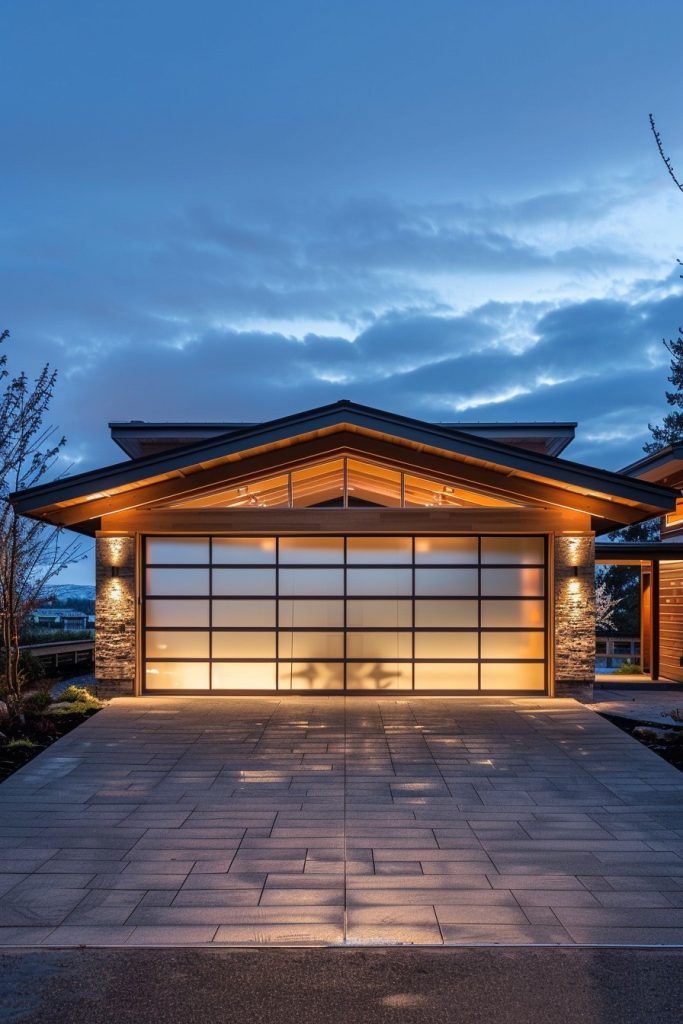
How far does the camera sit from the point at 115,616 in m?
13.8

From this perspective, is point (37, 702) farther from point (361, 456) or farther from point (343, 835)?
point (343, 835)

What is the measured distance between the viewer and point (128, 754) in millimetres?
9953

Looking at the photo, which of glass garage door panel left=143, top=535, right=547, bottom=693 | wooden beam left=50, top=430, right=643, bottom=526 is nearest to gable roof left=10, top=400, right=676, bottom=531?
wooden beam left=50, top=430, right=643, bottom=526

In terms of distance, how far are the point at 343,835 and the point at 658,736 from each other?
5.72m

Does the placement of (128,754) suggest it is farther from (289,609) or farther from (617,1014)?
(617,1014)

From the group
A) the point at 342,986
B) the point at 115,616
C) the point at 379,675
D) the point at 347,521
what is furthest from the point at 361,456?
the point at 342,986

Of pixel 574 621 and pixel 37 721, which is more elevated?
pixel 574 621

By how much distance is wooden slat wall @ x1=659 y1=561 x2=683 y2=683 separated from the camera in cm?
1661

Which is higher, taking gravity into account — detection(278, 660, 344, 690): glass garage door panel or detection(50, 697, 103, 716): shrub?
detection(278, 660, 344, 690): glass garage door panel

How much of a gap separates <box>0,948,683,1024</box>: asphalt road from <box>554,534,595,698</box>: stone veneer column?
29.7 ft

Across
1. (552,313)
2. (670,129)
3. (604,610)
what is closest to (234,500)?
(670,129)

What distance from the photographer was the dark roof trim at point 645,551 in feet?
54.5

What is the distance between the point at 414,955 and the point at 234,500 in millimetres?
9650

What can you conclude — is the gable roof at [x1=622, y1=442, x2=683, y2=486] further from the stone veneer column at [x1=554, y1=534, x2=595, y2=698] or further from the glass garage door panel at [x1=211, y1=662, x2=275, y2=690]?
the glass garage door panel at [x1=211, y1=662, x2=275, y2=690]
